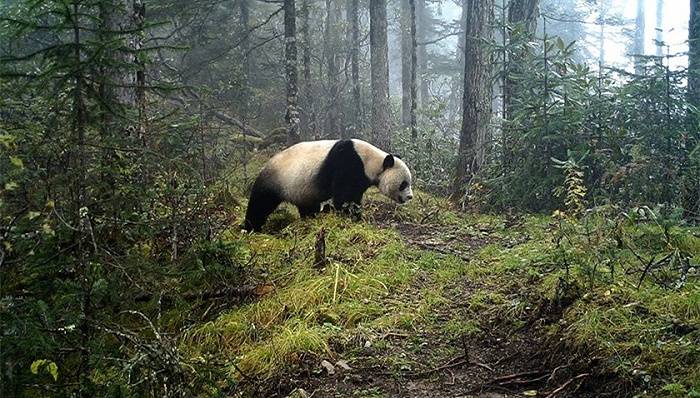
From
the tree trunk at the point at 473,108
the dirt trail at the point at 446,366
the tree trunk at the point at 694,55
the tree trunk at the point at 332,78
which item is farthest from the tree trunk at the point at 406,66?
the dirt trail at the point at 446,366

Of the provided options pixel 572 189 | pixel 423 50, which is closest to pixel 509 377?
pixel 572 189

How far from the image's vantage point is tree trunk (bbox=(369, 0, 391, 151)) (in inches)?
728

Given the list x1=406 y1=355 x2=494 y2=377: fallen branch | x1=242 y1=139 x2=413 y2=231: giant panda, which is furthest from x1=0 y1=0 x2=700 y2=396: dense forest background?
x1=406 y1=355 x2=494 y2=377: fallen branch

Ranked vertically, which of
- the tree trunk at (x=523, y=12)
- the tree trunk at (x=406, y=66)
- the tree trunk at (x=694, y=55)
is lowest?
the tree trunk at (x=406, y=66)

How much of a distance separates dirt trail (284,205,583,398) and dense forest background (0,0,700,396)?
3.44ft

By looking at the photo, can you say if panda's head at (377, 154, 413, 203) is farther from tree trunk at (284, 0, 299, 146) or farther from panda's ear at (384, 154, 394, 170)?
tree trunk at (284, 0, 299, 146)

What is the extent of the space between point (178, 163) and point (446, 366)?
291cm

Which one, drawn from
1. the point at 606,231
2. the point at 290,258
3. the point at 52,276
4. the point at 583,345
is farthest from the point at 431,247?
the point at 52,276

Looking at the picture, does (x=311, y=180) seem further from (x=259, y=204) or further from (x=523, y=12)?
(x=523, y=12)

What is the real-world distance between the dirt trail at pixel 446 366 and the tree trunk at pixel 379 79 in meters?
12.8

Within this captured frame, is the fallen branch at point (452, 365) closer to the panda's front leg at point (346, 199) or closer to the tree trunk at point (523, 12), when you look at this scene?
the panda's front leg at point (346, 199)

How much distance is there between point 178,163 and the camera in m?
5.33

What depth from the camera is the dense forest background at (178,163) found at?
160 inches

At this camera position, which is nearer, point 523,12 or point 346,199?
point 346,199
